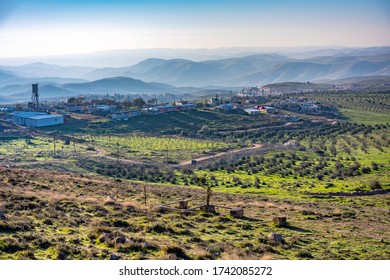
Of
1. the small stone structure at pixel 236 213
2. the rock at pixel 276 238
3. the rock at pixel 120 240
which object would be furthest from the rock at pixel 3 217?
the small stone structure at pixel 236 213

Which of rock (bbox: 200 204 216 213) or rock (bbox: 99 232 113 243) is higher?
rock (bbox: 99 232 113 243)

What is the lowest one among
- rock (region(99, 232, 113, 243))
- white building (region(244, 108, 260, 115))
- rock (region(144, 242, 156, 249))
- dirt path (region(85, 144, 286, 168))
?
dirt path (region(85, 144, 286, 168))

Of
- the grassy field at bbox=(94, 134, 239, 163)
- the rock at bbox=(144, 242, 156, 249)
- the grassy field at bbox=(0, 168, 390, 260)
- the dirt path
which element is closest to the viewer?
the grassy field at bbox=(0, 168, 390, 260)

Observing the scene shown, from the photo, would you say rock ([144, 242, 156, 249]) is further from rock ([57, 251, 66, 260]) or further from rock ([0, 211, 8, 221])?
rock ([0, 211, 8, 221])

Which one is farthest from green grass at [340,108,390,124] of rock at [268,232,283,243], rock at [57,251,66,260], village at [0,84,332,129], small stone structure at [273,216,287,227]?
rock at [57,251,66,260]

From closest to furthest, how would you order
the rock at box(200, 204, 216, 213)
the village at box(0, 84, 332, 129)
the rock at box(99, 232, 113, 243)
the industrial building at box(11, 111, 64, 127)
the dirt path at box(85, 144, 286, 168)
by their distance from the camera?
the rock at box(99, 232, 113, 243)
the rock at box(200, 204, 216, 213)
the dirt path at box(85, 144, 286, 168)
the industrial building at box(11, 111, 64, 127)
the village at box(0, 84, 332, 129)

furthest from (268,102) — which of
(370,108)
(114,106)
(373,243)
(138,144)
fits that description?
(373,243)

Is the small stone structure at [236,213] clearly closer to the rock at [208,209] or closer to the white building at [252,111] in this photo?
the rock at [208,209]

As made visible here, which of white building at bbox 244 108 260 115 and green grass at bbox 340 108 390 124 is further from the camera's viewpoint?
white building at bbox 244 108 260 115
